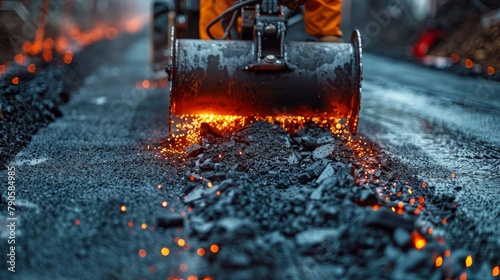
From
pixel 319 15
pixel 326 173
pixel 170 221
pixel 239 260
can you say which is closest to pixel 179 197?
pixel 170 221

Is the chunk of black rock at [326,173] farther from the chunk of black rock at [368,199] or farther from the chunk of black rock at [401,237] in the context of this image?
the chunk of black rock at [401,237]

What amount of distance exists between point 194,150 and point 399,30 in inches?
657

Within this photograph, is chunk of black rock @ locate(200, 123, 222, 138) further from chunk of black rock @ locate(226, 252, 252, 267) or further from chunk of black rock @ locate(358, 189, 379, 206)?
chunk of black rock @ locate(226, 252, 252, 267)

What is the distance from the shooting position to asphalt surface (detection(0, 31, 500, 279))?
2.61m

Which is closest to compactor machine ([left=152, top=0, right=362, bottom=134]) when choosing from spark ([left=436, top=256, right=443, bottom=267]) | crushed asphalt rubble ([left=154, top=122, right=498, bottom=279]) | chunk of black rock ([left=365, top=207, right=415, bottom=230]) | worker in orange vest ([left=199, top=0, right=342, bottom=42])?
crushed asphalt rubble ([left=154, top=122, right=498, bottom=279])

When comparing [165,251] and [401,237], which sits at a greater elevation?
[401,237]

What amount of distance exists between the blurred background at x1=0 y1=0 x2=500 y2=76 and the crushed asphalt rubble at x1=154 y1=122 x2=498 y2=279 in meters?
5.32

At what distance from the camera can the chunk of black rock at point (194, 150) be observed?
4254mm

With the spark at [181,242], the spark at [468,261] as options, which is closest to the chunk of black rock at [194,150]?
the spark at [181,242]

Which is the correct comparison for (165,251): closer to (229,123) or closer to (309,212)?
(309,212)

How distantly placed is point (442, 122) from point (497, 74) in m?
4.46

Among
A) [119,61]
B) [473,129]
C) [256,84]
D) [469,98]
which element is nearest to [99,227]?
[256,84]

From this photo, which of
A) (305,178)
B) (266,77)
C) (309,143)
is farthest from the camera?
(266,77)

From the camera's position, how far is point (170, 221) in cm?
302
